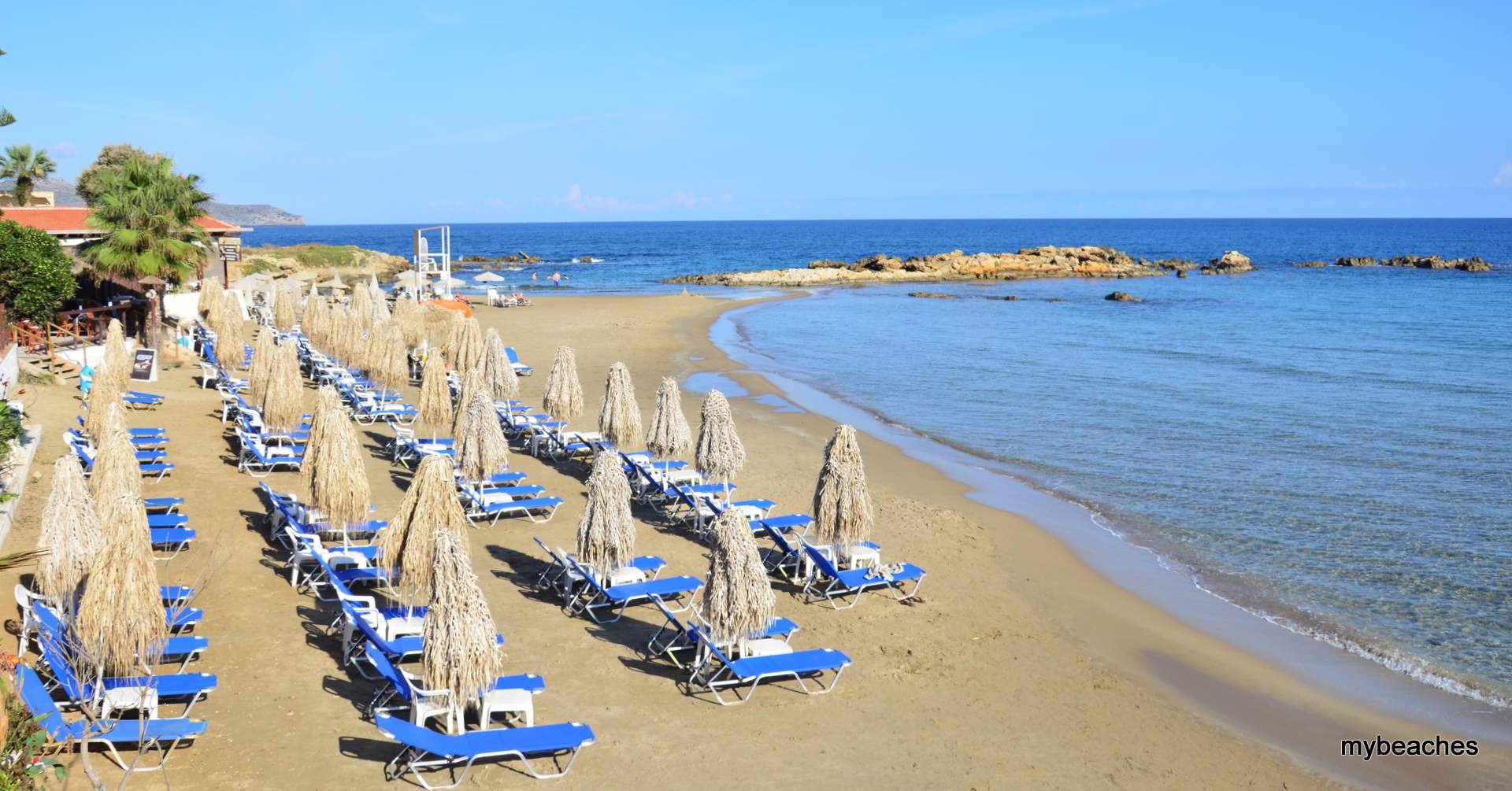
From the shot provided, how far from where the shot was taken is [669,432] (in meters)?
15.3

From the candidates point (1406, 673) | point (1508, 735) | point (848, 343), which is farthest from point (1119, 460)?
point (848, 343)

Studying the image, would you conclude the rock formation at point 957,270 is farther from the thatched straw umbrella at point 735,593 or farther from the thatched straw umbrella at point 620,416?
the thatched straw umbrella at point 735,593

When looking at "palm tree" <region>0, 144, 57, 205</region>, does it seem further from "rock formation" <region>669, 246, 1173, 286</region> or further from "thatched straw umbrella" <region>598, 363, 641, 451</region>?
"rock formation" <region>669, 246, 1173, 286</region>

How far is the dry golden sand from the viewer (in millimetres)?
8055

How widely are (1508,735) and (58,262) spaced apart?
2590cm

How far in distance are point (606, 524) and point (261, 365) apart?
10511 millimetres

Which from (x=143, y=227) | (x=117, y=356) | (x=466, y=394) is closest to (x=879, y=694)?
(x=466, y=394)

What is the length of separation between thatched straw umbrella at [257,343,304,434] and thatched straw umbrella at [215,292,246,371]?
6.53 meters

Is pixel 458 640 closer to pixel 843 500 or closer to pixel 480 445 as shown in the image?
pixel 843 500

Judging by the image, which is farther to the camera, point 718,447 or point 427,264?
point 427,264

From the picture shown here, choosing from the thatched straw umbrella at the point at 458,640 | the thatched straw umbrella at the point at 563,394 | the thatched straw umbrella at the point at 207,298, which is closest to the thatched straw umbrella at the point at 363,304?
the thatched straw umbrella at the point at 207,298

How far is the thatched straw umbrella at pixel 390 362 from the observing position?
21281 mm

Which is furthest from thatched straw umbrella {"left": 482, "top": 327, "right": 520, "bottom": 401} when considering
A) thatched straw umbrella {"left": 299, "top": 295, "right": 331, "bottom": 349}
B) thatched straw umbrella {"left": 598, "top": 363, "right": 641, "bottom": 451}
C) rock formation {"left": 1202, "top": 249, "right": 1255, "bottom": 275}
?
rock formation {"left": 1202, "top": 249, "right": 1255, "bottom": 275}

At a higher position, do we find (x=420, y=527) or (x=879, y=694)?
(x=420, y=527)
